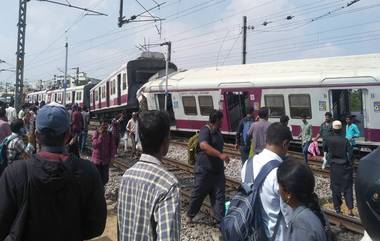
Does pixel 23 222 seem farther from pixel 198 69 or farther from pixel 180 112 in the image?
pixel 198 69

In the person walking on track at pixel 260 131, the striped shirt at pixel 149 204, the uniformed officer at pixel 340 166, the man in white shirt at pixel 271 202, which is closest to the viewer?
the striped shirt at pixel 149 204

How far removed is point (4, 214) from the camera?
2605mm

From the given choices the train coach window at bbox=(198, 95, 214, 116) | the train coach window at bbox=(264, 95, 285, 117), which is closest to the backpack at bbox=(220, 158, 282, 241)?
the train coach window at bbox=(264, 95, 285, 117)

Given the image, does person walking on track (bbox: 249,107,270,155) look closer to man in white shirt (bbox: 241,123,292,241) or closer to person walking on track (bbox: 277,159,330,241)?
man in white shirt (bbox: 241,123,292,241)

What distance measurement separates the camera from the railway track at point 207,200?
752cm

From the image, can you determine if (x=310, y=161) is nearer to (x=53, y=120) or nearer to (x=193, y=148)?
(x=193, y=148)

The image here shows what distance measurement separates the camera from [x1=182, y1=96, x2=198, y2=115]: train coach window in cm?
2117

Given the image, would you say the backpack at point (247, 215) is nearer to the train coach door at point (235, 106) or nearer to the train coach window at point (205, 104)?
the train coach door at point (235, 106)

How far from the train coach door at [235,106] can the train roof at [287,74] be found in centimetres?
53

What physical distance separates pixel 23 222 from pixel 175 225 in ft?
2.65

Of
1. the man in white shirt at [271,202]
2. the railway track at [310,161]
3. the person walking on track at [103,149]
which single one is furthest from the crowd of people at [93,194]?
the railway track at [310,161]

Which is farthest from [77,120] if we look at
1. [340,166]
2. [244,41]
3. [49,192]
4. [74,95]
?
[74,95]

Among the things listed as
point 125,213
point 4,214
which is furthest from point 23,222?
point 125,213

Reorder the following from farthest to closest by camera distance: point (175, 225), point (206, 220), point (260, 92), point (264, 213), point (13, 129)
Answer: point (260, 92) < point (206, 220) < point (13, 129) < point (264, 213) < point (175, 225)
